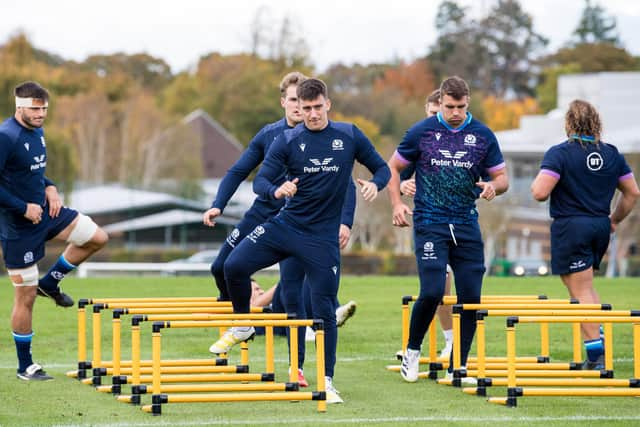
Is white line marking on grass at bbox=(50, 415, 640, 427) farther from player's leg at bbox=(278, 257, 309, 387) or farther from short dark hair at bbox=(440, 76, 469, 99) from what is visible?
short dark hair at bbox=(440, 76, 469, 99)

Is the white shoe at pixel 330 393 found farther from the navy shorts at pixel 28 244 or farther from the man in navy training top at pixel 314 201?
the navy shorts at pixel 28 244

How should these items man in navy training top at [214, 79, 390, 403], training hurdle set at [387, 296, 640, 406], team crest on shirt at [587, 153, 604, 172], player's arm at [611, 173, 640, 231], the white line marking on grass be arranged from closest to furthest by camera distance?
the white line marking on grass, training hurdle set at [387, 296, 640, 406], man in navy training top at [214, 79, 390, 403], team crest on shirt at [587, 153, 604, 172], player's arm at [611, 173, 640, 231]

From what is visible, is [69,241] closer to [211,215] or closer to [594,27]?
[211,215]

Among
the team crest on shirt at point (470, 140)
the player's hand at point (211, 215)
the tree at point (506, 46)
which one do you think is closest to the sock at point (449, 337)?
the team crest on shirt at point (470, 140)

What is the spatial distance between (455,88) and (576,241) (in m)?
1.81

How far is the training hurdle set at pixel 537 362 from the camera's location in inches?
379

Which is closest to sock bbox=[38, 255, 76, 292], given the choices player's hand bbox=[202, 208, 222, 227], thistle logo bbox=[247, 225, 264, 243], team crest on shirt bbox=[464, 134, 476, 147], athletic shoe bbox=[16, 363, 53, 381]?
athletic shoe bbox=[16, 363, 53, 381]

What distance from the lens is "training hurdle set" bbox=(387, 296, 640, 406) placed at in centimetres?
962

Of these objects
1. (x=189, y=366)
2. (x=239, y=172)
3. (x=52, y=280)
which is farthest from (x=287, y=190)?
(x=52, y=280)

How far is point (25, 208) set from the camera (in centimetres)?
1102

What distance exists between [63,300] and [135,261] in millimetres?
44199

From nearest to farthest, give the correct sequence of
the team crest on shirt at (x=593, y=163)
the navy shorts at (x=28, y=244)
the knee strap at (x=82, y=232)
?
the team crest on shirt at (x=593, y=163) → the navy shorts at (x=28, y=244) → the knee strap at (x=82, y=232)

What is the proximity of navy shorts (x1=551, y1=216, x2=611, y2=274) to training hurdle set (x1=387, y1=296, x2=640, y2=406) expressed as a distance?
0.36 metres

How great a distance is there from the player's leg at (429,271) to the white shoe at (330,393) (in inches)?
45.4
